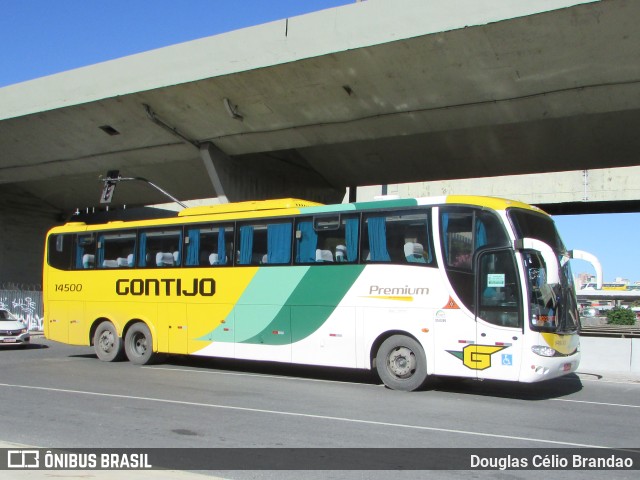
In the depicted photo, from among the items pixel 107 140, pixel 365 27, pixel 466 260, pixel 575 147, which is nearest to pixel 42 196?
pixel 107 140

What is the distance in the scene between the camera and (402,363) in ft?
39.7

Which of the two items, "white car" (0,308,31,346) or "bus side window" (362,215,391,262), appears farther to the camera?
"white car" (0,308,31,346)

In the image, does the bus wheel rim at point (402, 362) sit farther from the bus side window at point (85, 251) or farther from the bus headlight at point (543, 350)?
the bus side window at point (85, 251)

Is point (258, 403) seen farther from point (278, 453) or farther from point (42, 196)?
point (42, 196)

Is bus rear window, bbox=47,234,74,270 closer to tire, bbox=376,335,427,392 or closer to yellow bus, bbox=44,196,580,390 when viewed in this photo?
yellow bus, bbox=44,196,580,390

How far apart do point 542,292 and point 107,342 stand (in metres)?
11.2

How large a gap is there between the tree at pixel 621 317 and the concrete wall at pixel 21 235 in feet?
115

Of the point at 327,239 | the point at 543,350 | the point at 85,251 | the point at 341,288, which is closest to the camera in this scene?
the point at 543,350

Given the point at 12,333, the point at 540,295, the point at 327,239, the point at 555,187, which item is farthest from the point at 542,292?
the point at 555,187

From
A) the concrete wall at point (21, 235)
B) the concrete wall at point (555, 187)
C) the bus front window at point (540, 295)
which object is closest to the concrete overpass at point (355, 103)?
the concrete wall at point (555, 187)

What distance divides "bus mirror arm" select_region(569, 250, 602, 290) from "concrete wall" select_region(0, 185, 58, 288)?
3018cm

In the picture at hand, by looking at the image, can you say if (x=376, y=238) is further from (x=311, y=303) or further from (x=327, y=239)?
(x=311, y=303)

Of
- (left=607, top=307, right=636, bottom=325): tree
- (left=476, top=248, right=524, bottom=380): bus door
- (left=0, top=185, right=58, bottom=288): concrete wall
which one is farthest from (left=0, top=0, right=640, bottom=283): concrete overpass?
(left=607, top=307, right=636, bottom=325): tree

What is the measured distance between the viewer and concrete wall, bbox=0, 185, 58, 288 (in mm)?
34281
